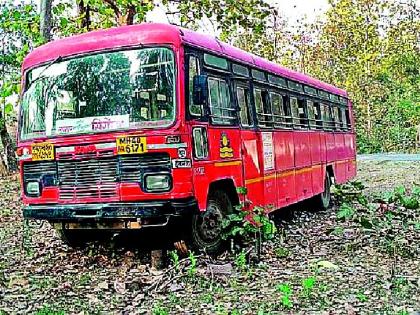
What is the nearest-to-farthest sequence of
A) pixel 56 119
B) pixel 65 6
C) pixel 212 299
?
pixel 212 299 < pixel 56 119 < pixel 65 6

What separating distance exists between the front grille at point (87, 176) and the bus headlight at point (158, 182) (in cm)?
42

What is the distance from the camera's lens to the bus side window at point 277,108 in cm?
1077

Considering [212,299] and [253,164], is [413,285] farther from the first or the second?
[253,164]

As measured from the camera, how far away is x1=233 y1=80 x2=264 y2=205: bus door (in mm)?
9109

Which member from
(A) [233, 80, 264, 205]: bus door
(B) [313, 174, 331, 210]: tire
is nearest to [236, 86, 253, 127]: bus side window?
(A) [233, 80, 264, 205]: bus door

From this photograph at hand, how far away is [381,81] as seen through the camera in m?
38.1

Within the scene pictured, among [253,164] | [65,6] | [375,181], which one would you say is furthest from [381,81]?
[253,164]

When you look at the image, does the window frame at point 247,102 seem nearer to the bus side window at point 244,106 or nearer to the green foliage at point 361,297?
the bus side window at point 244,106

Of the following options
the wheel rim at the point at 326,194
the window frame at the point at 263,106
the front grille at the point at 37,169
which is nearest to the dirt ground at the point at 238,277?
the front grille at the point at 37,169

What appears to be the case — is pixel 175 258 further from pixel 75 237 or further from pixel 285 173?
pixel 285 173

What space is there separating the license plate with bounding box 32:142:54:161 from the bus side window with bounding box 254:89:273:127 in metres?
3.49

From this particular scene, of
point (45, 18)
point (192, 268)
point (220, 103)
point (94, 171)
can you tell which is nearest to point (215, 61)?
point (220, 103)

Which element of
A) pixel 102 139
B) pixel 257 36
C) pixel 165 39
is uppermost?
pixel 257 36

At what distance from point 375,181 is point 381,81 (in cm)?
1891
